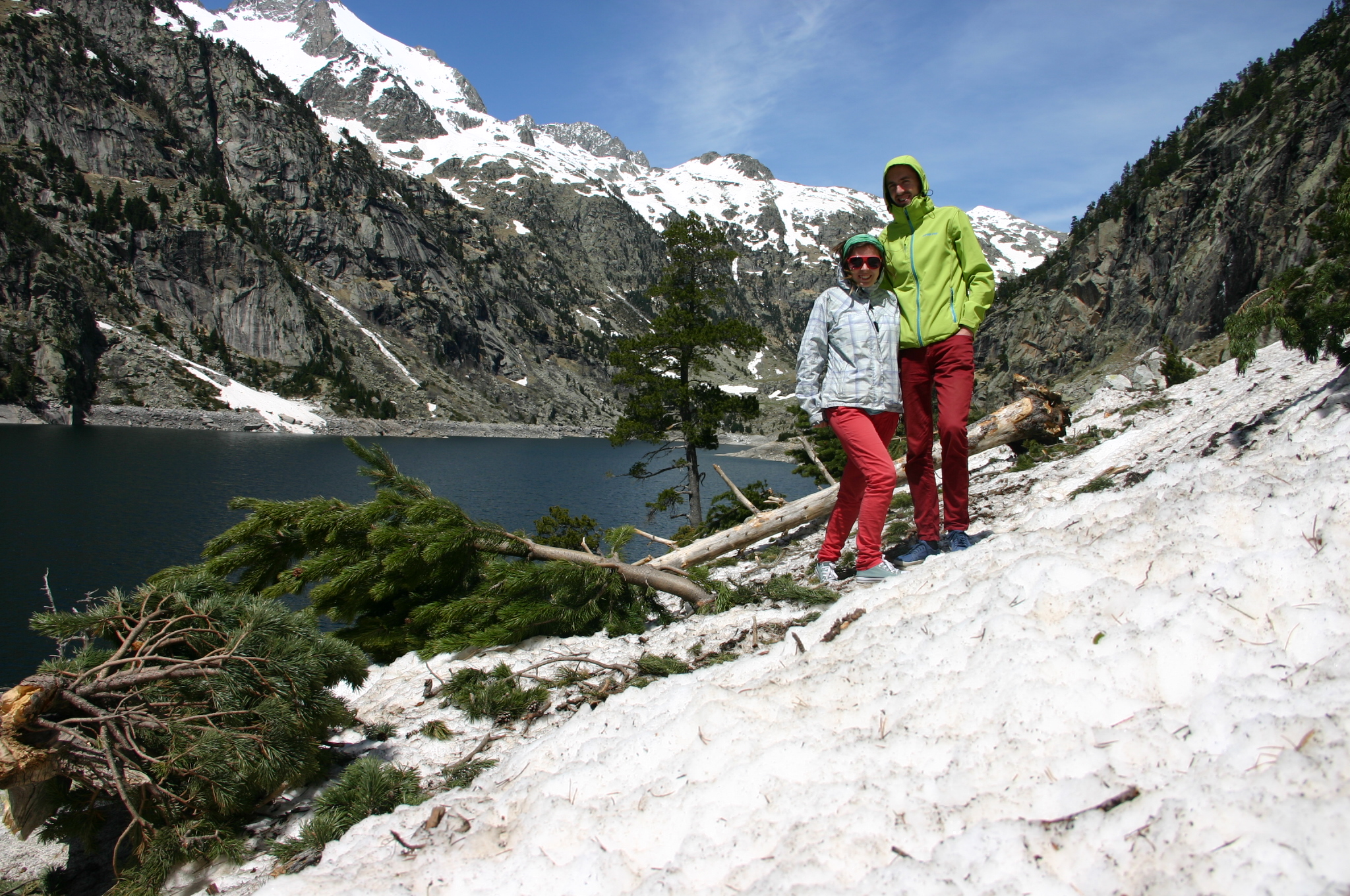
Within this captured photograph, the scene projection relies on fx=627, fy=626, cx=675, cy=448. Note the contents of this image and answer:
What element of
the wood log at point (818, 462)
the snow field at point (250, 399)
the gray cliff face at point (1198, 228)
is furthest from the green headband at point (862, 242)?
the snow field at point (250, 399)

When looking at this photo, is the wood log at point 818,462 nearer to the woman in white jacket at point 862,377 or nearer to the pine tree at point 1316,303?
the woman in white jacket at point 862,377

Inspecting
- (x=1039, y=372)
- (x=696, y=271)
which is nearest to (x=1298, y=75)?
(x=1039, y=372)

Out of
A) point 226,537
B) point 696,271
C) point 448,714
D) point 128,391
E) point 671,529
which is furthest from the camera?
point 128,391

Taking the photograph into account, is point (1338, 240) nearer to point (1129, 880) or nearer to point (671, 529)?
point (1129, 880)

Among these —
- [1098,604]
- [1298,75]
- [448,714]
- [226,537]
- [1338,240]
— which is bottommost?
[448,714]

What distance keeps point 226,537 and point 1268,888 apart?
223 inches

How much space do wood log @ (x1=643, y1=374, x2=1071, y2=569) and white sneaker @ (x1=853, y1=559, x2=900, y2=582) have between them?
3.09 m

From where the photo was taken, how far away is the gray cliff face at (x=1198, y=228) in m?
33.1

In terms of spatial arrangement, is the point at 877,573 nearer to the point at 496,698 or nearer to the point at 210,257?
the point at 496,698

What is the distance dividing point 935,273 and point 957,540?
1.83m

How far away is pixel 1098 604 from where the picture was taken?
7.65ft

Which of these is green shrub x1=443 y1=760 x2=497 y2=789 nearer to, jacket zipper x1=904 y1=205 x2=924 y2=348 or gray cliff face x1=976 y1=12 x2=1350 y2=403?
jacket zipper x1=904 y1=205 x2=924 y2=348

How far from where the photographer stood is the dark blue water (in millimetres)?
18641

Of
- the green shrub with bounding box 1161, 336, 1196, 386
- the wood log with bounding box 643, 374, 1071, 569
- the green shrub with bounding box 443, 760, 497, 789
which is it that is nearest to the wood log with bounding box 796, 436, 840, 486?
the wood log with bounding box 643, 374, 1071, 569
